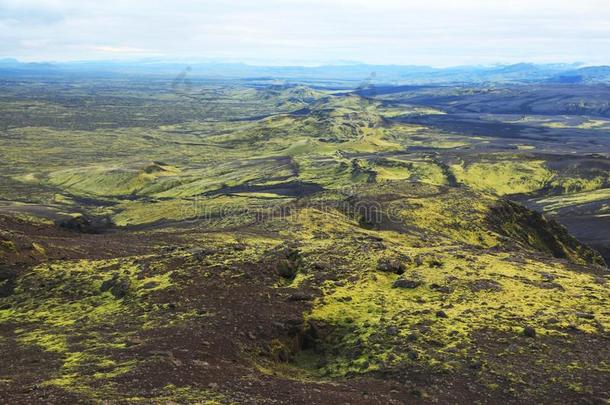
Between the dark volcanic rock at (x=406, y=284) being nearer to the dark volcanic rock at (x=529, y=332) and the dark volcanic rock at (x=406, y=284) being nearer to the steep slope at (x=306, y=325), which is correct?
the steep slope at (x=306, y=325)

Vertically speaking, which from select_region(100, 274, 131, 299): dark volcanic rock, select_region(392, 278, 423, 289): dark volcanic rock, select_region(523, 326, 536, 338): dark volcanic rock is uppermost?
select_region(523, 326, 536, 338): dark volcanic rock

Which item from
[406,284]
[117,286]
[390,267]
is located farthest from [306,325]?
[117,286]

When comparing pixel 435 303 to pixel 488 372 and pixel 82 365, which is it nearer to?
pixel 488 372

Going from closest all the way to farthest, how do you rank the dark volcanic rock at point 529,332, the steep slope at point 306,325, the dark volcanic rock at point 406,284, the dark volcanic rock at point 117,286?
the steep slope at point 306,325 < the dark volcanic rock at point 529,332 < the dark volcanic rock at point 117,286 < the dark volcanic rock at point 406,284

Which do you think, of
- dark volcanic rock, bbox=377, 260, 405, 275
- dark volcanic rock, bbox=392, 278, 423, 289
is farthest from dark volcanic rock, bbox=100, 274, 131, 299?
dark volcanic rock, bbox=392, 278, 423, 289

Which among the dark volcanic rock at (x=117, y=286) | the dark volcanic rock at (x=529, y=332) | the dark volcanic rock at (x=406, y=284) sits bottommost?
the dark volcanic rock at (x=117, y=286)

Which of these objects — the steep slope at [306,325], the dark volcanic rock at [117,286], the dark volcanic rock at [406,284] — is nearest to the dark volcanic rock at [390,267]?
the steep slope at [306,325]

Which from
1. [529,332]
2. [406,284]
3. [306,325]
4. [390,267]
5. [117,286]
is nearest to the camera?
[529,332]

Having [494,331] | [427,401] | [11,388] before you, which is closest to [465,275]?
[494,331]

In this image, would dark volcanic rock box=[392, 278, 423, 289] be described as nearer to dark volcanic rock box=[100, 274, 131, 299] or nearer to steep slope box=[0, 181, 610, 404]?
steep slope box=[0, 181, 610, 404]

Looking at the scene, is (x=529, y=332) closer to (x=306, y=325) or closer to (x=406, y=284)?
(x=406, y=284)

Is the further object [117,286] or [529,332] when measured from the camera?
[117,286]
